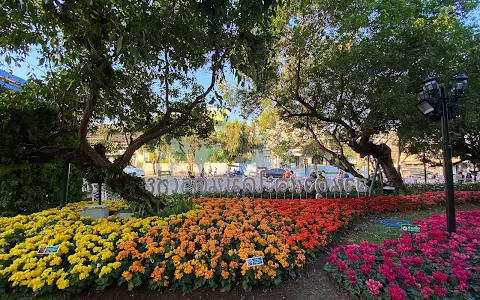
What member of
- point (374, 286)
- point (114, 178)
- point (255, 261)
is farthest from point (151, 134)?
point (374, 286)

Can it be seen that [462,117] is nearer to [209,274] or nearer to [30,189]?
[209,274]

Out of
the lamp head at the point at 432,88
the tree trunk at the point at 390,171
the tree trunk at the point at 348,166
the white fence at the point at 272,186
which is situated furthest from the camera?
the tree trunk at the point at 348,166

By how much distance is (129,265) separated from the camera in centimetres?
310

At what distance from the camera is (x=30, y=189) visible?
5508 millimetres

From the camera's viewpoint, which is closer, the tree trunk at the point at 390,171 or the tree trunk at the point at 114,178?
the tree trunk at the point at 114,178

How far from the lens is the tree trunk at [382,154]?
10.5m

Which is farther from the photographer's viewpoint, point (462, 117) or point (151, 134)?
point (462, 117)

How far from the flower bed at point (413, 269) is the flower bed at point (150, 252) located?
1.94ft

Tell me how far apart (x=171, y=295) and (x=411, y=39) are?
28.3 feet

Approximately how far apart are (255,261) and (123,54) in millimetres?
2769

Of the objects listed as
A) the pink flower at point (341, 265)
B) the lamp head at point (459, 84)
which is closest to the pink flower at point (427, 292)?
the pink flower at point (341, 265)

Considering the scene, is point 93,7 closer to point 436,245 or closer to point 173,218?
point 173,218

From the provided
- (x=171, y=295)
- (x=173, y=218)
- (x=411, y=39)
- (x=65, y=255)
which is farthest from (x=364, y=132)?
(x=65, y=255)

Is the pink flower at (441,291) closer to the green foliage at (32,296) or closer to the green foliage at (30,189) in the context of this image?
the green foliage at (32,296)
